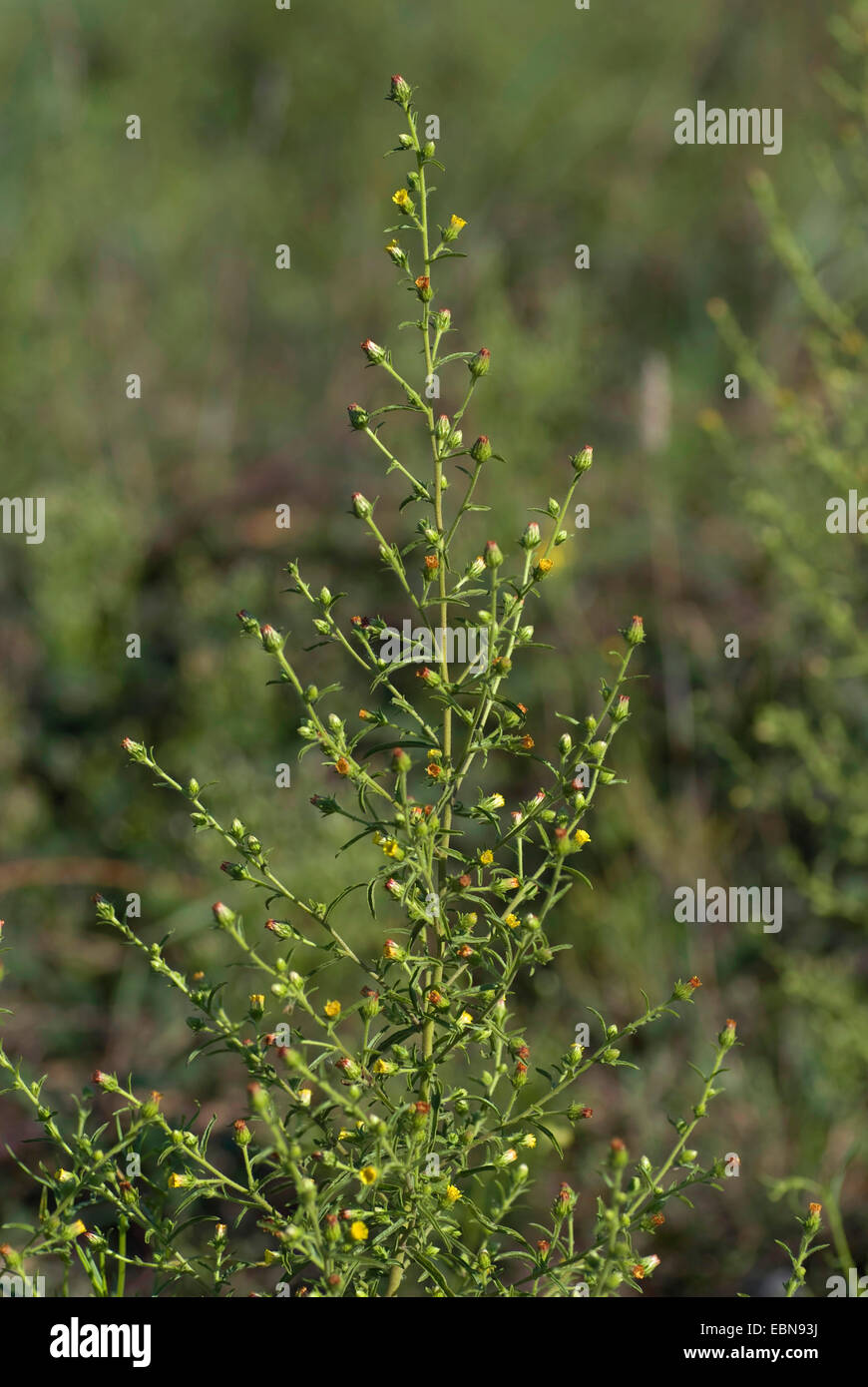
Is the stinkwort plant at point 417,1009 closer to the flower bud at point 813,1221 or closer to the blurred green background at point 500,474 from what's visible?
the flower bud at point 813,1221

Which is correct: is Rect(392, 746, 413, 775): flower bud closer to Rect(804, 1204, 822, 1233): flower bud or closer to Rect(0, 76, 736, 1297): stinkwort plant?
Rect(0, 76, 736, 1297): stinkwort plant

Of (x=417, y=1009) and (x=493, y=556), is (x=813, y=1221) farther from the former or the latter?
(x=493, y=556)

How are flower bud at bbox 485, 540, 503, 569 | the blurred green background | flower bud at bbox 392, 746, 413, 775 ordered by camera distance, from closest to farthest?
flower bud at bbox 392, 746, 413, 775 → flower bud at bbox 485, 540, 503, 569 → the blurred green background

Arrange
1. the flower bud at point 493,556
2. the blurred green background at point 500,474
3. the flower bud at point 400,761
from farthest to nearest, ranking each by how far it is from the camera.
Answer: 1. the blurred green background at point 500,474
2. the flower bud at point 493,556
3. the flower bud at point 400,761

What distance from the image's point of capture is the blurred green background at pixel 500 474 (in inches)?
141

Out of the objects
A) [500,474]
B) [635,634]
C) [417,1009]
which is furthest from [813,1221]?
[500,474]

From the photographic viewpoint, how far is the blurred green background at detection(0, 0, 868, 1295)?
3.58 metres

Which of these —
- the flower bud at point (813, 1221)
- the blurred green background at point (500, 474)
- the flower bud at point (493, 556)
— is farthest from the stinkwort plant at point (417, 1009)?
the blurred green background at point (500, 474)

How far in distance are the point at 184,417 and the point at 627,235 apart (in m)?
3.25

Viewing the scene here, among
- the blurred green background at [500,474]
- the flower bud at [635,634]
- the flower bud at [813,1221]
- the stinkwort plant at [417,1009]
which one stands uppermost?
the blurred green background at [500,474]

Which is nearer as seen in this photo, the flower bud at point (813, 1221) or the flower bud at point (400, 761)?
the flower bud at point (400, 761)

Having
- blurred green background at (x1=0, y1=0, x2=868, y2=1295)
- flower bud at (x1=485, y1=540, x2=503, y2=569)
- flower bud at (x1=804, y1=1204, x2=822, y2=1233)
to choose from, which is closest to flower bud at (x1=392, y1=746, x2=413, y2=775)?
flower bud at (x1=485, y1=540, x2=503, y2=569)

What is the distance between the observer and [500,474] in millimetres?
5133
